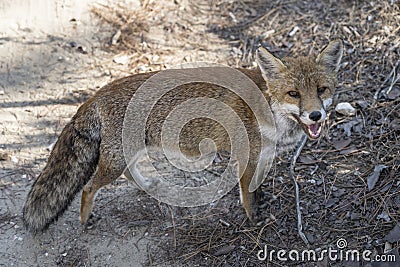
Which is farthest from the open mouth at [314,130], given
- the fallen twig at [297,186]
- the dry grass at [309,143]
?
the dry grass at [309,143]

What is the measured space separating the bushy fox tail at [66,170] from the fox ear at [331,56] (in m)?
2.32

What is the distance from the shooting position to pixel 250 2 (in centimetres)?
853

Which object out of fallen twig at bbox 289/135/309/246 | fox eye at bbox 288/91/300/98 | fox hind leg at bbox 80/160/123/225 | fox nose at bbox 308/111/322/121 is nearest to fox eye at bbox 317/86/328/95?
fox eye at bbox 288/91/300/98

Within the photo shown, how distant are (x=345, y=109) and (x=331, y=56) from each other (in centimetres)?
157

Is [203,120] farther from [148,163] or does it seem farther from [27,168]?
[27,168]

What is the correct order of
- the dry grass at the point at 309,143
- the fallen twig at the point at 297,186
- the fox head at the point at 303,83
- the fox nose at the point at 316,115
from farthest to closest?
the dry grass at the point at 309,143 → the fallen twig at the point at 297,186 → the fox head at the point at 303,83 → the fox nose at the point at 316,115

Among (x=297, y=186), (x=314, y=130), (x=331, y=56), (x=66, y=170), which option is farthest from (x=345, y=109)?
(x=66, y=170)

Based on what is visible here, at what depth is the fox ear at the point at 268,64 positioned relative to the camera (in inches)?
192

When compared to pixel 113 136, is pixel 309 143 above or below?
below

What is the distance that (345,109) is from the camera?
6.35 metres

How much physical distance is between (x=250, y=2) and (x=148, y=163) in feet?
11.9

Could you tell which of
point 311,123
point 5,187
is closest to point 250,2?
point 311,123

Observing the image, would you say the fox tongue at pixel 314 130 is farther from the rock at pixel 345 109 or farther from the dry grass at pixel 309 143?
the rock at pixel 345 109

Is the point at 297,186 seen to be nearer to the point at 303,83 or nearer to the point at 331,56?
→ the point at 303,83
